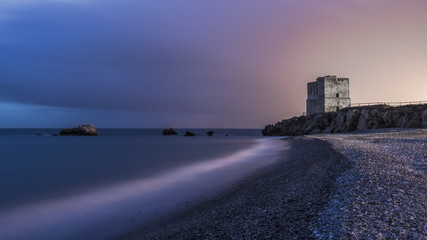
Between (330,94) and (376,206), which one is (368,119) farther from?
(376,206)

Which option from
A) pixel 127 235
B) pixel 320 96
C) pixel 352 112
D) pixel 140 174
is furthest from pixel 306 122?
pixel 127 235

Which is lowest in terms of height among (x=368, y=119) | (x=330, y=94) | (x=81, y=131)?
(x=81, y=131)

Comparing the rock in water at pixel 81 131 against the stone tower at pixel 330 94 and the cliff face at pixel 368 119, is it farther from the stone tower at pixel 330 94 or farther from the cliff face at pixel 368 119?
the stone tower at pixel 330 94

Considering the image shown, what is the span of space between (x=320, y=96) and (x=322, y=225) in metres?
53.8

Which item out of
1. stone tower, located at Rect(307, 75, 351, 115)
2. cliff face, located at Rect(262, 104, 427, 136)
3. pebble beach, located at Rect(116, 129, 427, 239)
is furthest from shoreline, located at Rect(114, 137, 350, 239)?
stone tower, located at Rect(307, 75, 351, 115)

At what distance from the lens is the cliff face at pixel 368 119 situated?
3141 cm

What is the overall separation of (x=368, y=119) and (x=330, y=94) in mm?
17777

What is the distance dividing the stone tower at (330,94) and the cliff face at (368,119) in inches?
244

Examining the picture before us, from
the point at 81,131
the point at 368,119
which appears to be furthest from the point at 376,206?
the point at 81,131

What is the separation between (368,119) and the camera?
35.2 meters

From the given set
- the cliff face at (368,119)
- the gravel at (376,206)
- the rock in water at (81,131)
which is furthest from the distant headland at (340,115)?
the rock in water at (81,131)

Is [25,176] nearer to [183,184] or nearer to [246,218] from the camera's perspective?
[183,184]

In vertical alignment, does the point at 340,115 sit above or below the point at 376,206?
above

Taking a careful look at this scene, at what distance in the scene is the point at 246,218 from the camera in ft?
15.2
